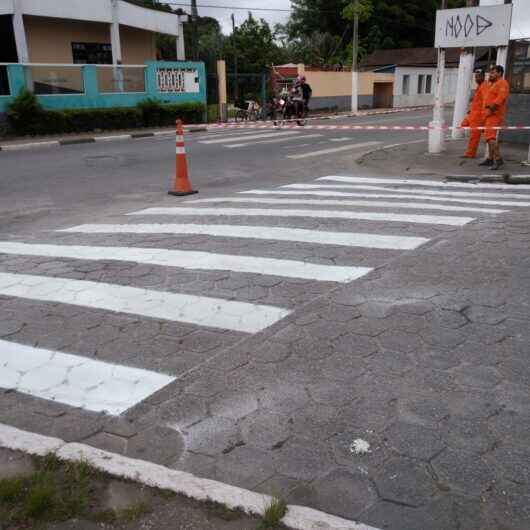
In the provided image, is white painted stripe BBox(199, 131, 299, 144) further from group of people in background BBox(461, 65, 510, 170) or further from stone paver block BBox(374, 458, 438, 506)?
stone paver block BBox(374, 458, 438, 506)

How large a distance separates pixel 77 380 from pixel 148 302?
4.21 ft

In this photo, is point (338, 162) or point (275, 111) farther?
point (275, 111)

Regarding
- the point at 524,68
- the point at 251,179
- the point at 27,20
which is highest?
the point at 27,20

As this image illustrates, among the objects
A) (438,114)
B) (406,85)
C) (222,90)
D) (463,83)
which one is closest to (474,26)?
(438,114)

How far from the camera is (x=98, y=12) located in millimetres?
25547

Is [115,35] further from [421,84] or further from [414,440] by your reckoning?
[421,84]

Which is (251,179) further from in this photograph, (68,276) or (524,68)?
(524,68)

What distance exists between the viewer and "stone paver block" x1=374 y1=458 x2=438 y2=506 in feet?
8.89

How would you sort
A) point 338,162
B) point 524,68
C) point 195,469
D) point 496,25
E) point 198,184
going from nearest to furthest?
point 195,469 → point 198,184 → point 496,25 → point 338,162 → point 524,68

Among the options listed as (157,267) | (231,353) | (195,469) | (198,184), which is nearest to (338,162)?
(198,184)

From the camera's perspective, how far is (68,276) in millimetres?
5777

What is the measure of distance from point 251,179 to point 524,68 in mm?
8192

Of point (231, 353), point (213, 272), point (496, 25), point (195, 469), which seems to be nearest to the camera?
point (195, 469)

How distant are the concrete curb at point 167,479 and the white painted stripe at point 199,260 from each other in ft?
9.36
